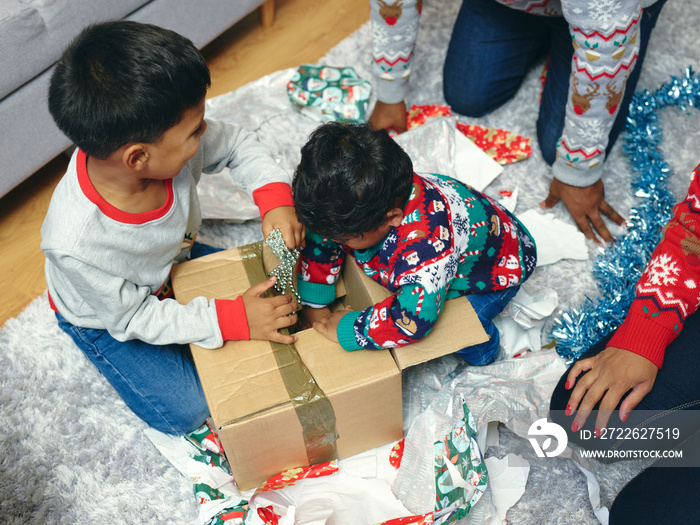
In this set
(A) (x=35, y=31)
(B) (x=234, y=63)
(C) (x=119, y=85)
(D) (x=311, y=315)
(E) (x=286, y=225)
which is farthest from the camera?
(B) (x=234, y=63)

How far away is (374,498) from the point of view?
946 millimetres

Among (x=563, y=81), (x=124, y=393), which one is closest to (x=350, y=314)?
(x=124, y=393)

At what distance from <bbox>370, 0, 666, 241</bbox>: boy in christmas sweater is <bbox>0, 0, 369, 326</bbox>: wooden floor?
1.19ft

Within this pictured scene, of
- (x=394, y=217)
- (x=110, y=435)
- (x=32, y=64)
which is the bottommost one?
(x=110, y=435)

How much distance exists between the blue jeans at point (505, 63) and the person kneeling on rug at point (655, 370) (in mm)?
514

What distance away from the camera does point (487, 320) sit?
1009 mm

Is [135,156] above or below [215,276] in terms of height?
above

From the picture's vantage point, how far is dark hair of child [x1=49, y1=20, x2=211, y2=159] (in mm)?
720

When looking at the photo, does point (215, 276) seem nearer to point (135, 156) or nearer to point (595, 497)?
point (135, 156)

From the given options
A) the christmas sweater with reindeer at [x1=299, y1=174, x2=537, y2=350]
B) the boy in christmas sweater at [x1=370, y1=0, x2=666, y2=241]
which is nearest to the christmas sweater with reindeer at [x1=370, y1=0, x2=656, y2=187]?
the boy in christmas sweater at [x1=370, y1=0, x2=666, y2=241]

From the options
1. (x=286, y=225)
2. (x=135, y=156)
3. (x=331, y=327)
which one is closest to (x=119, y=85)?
(x=135, y=156)

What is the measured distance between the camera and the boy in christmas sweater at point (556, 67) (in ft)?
3.44

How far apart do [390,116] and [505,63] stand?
0.30 m

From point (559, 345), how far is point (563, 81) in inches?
23.7
